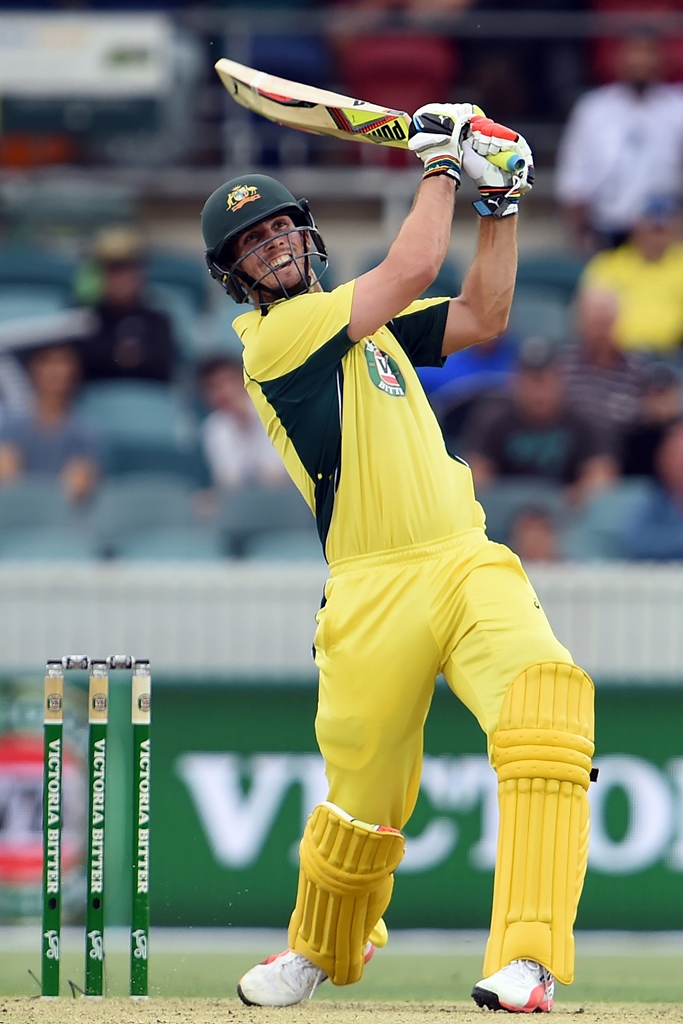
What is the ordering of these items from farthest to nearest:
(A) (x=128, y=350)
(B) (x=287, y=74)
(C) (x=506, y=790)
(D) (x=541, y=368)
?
(B) (x=287, y=74) < (A) (x=128, y=350) < (D) (x=541, y=368) < (C) (x=506, y=790)

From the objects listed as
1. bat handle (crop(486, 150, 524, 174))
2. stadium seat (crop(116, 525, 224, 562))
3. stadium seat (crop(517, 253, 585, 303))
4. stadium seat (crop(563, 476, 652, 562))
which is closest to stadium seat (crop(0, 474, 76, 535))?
stadium seat (crop(116, 525, 224, 562))

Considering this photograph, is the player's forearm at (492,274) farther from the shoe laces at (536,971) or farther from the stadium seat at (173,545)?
the stadium seat at (173,545)

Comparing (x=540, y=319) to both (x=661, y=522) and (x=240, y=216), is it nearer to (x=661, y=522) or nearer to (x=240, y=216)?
(x=661, y=522)

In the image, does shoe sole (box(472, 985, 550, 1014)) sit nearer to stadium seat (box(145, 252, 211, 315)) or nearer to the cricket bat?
the cricket bat

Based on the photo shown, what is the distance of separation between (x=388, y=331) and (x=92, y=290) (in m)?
5.46

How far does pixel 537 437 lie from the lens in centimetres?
859

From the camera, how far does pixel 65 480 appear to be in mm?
8602

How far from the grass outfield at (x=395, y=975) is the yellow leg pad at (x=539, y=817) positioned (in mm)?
573

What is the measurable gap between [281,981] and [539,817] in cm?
98

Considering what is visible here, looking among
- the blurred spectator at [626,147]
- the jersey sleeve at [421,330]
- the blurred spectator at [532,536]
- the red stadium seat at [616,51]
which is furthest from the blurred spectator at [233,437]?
the jersey sleeve at [421,330]

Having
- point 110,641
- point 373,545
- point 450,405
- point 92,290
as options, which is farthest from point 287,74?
point 373,545

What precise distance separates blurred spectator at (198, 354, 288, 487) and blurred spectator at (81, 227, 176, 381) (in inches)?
22.2

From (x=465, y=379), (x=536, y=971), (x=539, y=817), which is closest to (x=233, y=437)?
(x=465, y=379)

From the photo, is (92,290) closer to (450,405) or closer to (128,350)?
(128,350)
